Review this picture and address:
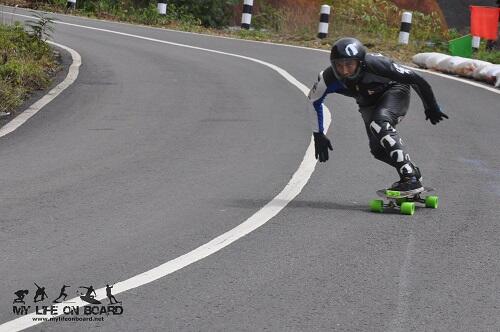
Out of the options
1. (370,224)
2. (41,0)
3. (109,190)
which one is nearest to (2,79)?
(109,190)

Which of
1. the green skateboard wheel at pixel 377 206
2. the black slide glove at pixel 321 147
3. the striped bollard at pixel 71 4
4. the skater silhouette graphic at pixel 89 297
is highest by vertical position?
the black slide glove at pixel 321 147

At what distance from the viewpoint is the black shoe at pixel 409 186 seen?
370 inches

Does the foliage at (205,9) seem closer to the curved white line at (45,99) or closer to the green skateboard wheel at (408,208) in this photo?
the curved white line at (45,99)

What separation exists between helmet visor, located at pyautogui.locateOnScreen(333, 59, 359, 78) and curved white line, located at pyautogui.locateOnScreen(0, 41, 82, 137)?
5.13 metres

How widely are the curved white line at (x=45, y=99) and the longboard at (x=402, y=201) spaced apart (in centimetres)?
552

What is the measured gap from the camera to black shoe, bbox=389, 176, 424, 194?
9.39m

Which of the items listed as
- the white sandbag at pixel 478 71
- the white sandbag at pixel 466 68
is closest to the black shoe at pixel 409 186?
the white sandbag at pixel 478 71

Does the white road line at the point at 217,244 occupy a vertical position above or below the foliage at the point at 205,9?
above

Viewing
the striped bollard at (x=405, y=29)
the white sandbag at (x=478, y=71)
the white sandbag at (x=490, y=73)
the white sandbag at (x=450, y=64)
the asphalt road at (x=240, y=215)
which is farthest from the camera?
the striped bollard at (x=405, y=29)

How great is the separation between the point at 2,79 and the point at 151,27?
40.8 ft

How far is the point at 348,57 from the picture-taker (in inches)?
369

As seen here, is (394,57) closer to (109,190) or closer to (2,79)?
(2,79)

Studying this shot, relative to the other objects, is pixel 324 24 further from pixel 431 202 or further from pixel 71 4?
pixel 431 202

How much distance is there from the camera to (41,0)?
105ft
